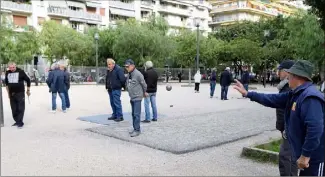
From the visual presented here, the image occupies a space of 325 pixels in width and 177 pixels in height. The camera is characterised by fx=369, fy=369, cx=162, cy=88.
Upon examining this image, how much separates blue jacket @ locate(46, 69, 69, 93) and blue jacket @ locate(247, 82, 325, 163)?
1053 centimetres

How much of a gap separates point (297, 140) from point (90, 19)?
56.6 meters

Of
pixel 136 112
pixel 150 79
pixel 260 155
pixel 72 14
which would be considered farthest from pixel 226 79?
pixel 72 14

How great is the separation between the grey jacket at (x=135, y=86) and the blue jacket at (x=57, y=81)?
17.5 ft

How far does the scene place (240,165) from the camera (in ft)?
20.2

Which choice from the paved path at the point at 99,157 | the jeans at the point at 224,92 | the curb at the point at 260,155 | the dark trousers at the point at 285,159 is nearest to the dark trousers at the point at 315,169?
the dark trousers at the point at 285,159

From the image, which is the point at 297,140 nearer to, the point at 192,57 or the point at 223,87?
the point at 223,87

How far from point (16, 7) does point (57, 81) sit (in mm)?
41158

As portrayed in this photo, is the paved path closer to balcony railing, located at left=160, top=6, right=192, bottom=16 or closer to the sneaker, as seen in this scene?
the sneaker

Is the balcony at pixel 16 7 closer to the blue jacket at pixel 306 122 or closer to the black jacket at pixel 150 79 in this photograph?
the black jacket at pixel 150 79

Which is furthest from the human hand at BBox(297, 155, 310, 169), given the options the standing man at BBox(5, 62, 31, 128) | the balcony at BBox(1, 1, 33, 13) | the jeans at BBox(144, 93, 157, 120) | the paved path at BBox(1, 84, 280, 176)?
the balcony at BBox(1, 1, 33, 13)

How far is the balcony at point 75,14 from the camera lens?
53259mm

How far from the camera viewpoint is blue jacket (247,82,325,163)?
3.38 metres

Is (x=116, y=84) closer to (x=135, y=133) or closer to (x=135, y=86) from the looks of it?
(x=135, y=86)

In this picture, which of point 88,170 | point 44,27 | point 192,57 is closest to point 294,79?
point 88,170
